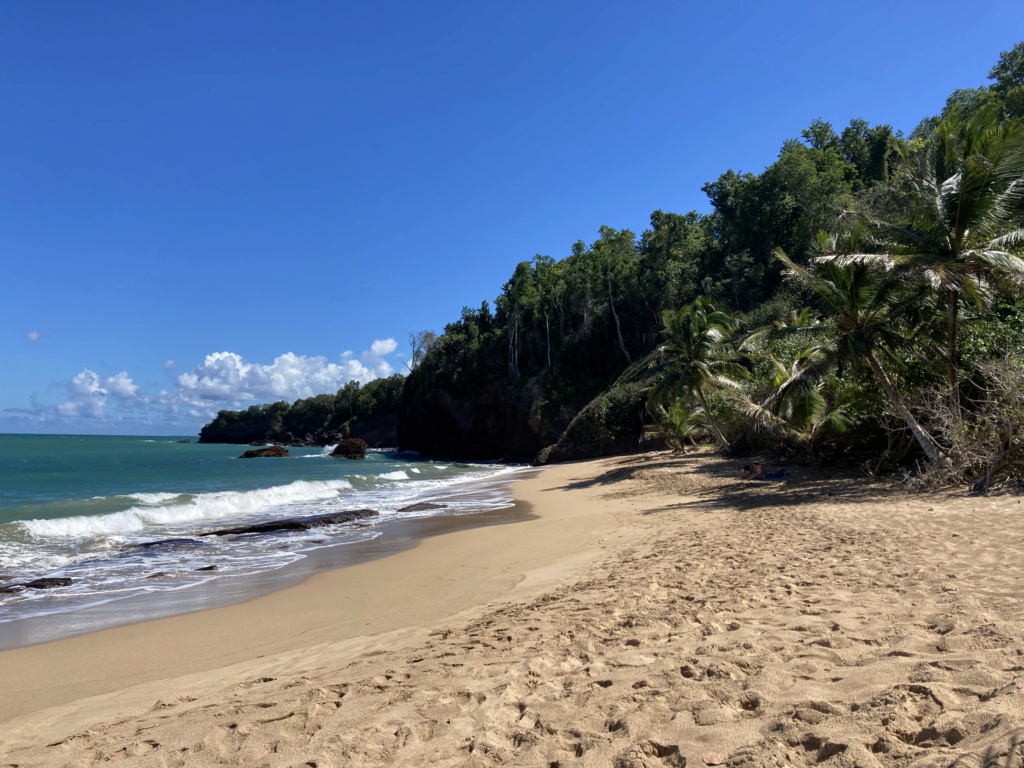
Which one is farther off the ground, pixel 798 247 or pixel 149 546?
pixel 798 247

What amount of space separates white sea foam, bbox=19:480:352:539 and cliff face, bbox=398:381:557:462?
25621 mm

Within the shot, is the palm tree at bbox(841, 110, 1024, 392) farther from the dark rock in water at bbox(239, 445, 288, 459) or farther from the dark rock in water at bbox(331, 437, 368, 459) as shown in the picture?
the dark rock in water at bbox(239, 445, 288, 459)

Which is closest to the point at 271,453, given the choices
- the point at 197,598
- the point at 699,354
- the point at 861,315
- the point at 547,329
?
the point at 547,329

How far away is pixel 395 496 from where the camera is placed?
76.0 ft

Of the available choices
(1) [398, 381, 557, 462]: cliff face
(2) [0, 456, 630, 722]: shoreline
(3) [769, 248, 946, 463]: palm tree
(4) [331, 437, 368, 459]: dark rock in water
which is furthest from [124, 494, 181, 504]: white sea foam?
(4) [331, 437, 368, 459]: dark rock in water

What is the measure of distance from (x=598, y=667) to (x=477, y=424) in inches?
2108

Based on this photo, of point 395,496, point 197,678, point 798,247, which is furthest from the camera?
point 798,247

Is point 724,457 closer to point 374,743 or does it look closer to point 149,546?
point 149,546

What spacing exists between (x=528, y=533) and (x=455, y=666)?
312 inches

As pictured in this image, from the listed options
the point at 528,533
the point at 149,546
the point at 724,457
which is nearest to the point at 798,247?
the point at 724,457

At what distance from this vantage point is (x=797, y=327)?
1473 centimetres

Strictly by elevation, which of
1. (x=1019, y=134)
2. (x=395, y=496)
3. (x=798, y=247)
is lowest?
(x=395, y=496)

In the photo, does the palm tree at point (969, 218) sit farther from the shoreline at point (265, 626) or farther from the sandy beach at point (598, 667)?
the shoreline at point (265, 626)

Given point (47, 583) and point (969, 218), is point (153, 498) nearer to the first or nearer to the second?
point (47, 583)
